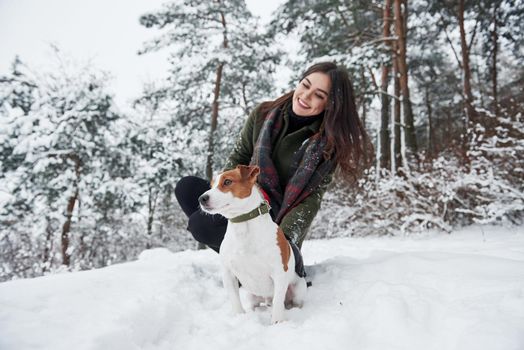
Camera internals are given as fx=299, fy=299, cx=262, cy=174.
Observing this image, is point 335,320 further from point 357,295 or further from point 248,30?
point 248,30

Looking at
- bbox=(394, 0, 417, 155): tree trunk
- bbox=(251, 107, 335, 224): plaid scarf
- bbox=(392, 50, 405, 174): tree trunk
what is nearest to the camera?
bbox=(251, 107, 335, 224): plaid scarf

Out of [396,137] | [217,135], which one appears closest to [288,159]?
[396,137]

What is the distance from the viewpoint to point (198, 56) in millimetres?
8852

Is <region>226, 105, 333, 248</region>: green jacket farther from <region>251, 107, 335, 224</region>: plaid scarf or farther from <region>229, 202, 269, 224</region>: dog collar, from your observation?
<region>229, 202, 269, 224</region>: dog collar

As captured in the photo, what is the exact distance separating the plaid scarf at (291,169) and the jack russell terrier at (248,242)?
679 millimetres

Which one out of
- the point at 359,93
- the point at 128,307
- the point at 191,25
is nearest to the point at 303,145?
the point at 128,307

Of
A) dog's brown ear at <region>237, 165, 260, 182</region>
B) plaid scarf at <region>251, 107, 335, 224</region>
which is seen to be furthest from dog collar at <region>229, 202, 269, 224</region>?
plaid scarf at <region>251, 107, 335, 224</region>

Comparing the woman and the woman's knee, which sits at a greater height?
the woman

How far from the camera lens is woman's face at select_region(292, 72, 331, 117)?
255 centimetres

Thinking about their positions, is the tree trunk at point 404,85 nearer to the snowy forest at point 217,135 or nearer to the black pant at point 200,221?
the snowy forest at point 217,135

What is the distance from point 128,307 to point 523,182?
5.24 m

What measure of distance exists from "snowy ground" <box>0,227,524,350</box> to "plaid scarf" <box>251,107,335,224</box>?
714 millimetres

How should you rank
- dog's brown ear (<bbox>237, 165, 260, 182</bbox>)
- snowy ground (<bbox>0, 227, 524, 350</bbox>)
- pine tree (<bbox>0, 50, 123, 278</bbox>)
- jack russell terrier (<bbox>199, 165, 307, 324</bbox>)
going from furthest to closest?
pine tree (<bbox>0, 50, 123, 278</bbox>) → dog's brown ear (<bbox>237, 165, 260, 182</bbox>) → jack russell terrier (<bbox>199, 165, 307, 324</bbox>) → snowy ground (<bbox>0, 227, 524, 350</bbox>)

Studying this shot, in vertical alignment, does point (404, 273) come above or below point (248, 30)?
below
